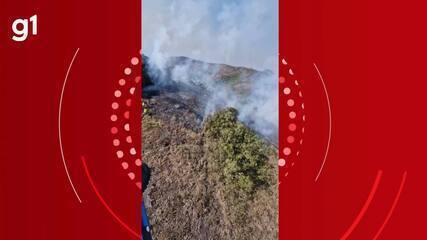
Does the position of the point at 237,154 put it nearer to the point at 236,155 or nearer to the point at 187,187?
the point at 236,155

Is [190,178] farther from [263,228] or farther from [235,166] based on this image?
[263,228]

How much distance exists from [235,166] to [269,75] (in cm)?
63

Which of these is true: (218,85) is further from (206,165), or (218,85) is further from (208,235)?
(208,235)

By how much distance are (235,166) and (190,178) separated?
31cm

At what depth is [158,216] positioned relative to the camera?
381cm

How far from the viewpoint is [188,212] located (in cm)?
382

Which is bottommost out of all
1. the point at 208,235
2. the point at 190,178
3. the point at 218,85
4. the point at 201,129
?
the point at 208,235

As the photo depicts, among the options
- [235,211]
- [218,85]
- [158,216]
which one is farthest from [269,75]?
[158,216]

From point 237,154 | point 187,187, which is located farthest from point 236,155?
point 187,187

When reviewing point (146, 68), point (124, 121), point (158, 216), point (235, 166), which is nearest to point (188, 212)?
point (158, 216)

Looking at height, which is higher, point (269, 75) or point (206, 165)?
point (269, 75)

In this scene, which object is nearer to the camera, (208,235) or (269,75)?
(269,75)

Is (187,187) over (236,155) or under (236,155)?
under

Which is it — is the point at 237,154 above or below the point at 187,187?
above
